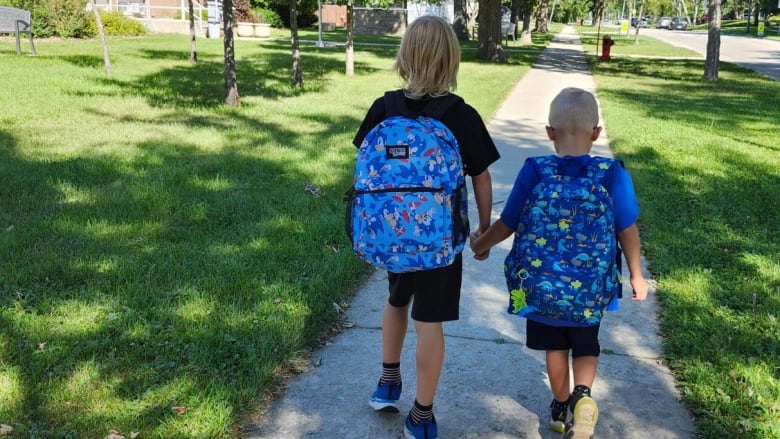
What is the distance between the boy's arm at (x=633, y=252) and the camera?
2564 mm

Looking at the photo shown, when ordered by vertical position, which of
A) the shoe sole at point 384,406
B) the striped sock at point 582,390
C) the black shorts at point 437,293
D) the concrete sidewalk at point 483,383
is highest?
the black shorts at point 437,293

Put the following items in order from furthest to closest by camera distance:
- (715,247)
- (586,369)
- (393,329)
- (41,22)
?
1. (41,22)
2. (715,247)
3. (393,329)
4. (586,369)

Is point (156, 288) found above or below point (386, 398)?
above

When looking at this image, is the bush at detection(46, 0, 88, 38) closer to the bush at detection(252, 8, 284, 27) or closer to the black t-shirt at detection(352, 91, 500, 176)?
the bush at detection(252, 8, 284, 27)

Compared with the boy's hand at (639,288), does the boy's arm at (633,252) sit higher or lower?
higher

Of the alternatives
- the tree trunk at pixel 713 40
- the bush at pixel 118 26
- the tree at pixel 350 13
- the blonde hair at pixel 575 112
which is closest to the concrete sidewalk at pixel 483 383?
the blonde hair at pixel 575 112

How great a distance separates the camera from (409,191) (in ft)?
7.96

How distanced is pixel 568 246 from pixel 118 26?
29292mm

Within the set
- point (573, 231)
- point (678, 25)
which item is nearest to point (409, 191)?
point (573, 231)

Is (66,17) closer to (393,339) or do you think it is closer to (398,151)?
(393,339)

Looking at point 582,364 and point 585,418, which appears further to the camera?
point 582,364

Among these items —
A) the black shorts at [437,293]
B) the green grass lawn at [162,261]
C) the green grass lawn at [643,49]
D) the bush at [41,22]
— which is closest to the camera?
the black shorts at [437,293]

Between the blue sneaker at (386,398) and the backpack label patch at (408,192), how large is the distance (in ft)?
2.33

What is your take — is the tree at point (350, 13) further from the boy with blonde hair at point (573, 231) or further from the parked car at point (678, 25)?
the parked car at point (678, 25)
